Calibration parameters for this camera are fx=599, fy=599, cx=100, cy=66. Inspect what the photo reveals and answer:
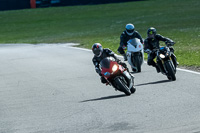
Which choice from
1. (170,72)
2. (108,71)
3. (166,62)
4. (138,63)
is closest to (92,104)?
(108,71)

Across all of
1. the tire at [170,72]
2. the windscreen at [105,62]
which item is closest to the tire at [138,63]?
the tire at [170,72]

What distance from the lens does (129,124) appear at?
9.30m

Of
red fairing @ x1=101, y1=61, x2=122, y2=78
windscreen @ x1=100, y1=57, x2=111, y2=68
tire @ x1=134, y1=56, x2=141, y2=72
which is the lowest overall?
tire @ x1=134, y1=56, x2=141, y2=72

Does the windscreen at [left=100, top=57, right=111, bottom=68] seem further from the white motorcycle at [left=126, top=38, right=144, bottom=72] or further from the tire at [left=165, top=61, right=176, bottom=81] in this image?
the white motorcycle at [left=126, top=38, right=144, bottom=72]

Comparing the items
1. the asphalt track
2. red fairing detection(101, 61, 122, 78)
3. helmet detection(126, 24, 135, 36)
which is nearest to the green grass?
helmet detection(126, 24, 135, 36)

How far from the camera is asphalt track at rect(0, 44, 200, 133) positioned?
929 centimetres

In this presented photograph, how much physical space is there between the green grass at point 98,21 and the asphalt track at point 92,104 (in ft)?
55.3

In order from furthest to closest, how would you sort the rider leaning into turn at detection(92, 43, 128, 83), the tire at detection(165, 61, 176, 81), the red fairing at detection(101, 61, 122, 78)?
the tire at detection(165, 61, 176, 81) < the rider leaning into turn at detection(92, 43, 128, 83) < the red fairing at detection(101, 61, 122, 78)

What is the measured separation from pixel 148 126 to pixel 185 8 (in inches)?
1974

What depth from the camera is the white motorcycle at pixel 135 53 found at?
17453mm

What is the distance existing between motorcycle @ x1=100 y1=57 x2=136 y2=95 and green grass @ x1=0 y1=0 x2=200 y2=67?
1994 cm

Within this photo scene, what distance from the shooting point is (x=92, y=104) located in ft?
38.5

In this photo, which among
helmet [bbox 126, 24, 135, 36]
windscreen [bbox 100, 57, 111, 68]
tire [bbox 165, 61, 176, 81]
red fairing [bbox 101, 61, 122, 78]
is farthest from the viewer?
helmet [bbox 126, 24, 135, 36]

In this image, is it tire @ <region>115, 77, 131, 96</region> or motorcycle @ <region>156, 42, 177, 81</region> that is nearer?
tire @ <region>115, 77, 131, 96</region>
